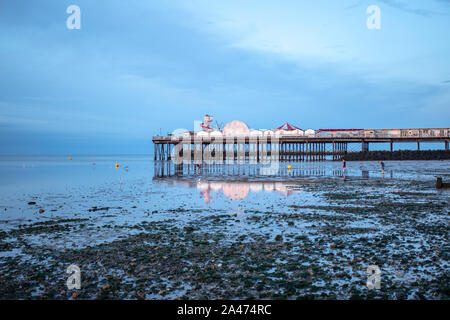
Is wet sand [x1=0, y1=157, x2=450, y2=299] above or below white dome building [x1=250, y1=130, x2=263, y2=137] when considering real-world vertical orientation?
below

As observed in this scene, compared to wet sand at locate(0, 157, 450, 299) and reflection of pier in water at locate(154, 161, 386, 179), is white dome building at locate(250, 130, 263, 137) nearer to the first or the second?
reflection of pier in water at locate(154, 161, 386, 179)

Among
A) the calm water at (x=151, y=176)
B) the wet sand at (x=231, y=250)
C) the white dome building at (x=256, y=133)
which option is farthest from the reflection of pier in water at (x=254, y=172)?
the white dome building at (x=256, y=133)

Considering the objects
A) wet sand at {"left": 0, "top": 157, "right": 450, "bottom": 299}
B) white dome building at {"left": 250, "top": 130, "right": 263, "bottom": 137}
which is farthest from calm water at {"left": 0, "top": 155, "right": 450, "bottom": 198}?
white dome building at {"left": 250, "top": 130, "right": 263, "bottom": 137}

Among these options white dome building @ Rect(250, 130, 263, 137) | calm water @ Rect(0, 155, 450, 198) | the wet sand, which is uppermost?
white dome building @ Rect(250, 130, 263, 137)

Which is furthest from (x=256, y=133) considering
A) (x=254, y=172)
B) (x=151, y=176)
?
(x=151, y=176)

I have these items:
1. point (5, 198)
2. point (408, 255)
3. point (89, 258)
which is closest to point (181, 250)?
point (89, 258)

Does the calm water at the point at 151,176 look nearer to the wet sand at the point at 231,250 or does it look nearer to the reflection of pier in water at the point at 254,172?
the reflection of pier in water at the point at 254,172

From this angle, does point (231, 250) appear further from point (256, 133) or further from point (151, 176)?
point (256, 133)

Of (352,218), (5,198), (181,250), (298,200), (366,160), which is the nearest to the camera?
(181,250)

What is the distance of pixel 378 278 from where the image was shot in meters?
6.65

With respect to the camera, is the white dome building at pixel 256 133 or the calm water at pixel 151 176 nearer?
the calm water at pixel 151 176
